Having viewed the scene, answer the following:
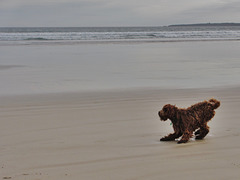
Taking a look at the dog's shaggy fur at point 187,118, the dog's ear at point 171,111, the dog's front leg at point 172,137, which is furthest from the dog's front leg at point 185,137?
the dog's ear at point 171,111

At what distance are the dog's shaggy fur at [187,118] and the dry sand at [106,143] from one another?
12 centimetres

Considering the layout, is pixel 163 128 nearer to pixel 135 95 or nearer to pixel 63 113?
pixel 63 113

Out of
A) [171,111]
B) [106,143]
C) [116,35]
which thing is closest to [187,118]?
[171,111]

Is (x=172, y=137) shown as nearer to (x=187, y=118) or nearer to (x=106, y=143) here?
(x=187, y=118)

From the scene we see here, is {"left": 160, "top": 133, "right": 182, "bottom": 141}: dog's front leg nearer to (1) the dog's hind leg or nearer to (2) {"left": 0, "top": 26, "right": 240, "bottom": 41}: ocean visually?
(1) the dog's hind leg

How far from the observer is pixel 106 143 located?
4227 mm

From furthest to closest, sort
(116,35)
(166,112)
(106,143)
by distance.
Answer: (116,35)
(106,143)
(166,112)

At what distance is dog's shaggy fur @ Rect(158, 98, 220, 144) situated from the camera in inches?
161

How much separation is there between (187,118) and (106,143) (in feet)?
3.31

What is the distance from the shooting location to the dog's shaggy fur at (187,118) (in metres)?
4.09

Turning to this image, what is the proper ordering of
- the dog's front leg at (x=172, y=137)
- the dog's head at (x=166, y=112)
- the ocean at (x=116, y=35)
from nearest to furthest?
1. the dog's head at (x=166, y=112)
2. the dog's front leg at (x=172, y=137)
3. the ocean at (x=116, y=35)

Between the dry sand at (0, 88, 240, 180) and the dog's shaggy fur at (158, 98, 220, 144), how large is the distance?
0.12 m

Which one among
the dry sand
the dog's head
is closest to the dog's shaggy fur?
the dog's head

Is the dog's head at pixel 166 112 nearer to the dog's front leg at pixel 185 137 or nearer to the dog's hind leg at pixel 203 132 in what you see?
the dog's front leg at pixel 185 137
